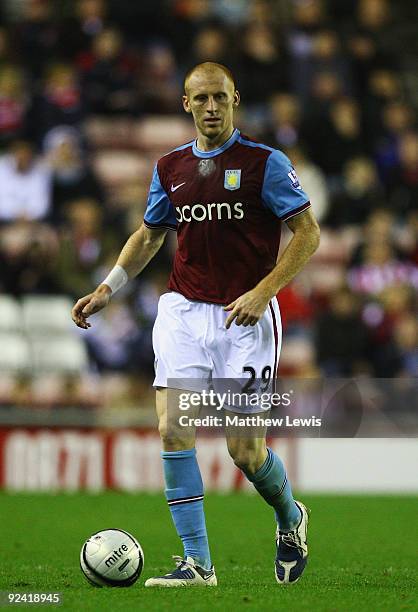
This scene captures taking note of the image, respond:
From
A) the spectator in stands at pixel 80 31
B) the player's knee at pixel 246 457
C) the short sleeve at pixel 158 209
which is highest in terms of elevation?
the spectator in stands at pixel 80 31

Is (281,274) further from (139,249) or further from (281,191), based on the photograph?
(139,249)

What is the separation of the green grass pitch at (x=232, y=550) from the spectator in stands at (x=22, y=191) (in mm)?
3746

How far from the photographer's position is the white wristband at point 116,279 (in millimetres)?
6428

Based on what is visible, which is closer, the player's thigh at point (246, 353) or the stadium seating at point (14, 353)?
the player's thigh at point (246, 353)

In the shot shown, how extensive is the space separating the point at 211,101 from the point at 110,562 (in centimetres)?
213

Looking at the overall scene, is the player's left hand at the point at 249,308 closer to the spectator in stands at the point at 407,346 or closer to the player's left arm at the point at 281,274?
the player's left arm at the point at 281,274

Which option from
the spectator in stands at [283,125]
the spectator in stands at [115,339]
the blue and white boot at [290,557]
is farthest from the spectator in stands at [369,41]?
the blue and white boot at [290,557]

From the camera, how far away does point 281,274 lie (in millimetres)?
5883

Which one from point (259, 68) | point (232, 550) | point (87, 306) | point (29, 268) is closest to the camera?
point (87, 306)

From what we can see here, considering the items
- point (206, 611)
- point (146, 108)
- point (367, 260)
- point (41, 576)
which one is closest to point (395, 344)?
point (367, 260)

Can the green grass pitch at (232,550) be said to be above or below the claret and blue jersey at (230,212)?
below

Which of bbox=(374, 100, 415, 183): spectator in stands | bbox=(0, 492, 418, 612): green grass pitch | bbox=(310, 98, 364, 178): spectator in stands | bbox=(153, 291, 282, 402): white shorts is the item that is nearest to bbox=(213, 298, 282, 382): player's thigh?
bbox=(153, 291, 282, 402): white shorts

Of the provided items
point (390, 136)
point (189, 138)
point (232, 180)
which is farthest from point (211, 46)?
point (232, 180)

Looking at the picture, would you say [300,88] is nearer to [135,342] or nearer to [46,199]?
[46,199]
